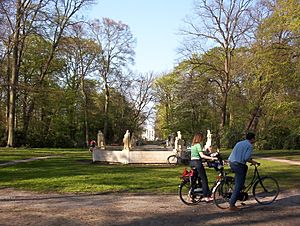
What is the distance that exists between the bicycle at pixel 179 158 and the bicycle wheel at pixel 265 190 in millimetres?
13218

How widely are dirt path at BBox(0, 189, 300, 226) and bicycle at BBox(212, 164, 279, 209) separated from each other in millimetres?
198

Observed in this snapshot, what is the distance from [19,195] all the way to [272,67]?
679 inches

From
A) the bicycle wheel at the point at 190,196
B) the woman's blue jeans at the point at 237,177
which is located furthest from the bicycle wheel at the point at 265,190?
the bicycle wheel at the point at 190,196

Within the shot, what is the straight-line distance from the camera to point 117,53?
56.2 m

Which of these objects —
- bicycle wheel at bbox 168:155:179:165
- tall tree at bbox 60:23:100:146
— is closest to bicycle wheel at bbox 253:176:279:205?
bicycle wheel at bbox 168:155:179:165

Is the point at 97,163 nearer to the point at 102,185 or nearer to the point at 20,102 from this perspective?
the point at 102,185

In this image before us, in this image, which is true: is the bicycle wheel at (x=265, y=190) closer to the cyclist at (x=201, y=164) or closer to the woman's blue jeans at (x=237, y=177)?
the woman's blue jeans at (x=237, y=177)

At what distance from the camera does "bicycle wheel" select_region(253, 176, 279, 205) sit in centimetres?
Result: 969

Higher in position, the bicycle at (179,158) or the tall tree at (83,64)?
the tall tree at (83,64)

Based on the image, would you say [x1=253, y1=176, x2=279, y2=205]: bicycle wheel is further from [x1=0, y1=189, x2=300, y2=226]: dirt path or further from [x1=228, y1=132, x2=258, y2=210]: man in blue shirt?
[x1=228, y1=132, x2=258, y2=210]: man in blue shirt

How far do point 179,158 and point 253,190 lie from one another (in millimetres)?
Answer: 14230

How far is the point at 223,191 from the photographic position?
938 cm

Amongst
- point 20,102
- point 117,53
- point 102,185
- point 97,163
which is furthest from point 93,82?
point 102,185

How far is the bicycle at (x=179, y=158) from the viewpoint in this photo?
23.2 m
